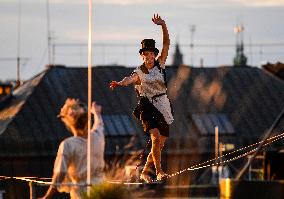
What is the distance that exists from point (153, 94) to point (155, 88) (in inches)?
4.3

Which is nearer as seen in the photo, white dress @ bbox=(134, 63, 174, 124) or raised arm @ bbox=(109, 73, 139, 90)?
raised arm @ bbox=(109, 73, 139, 90)

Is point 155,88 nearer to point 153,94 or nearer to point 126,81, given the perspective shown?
point 153,94

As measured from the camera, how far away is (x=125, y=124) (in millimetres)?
97062

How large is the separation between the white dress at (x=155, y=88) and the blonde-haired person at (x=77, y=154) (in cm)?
297

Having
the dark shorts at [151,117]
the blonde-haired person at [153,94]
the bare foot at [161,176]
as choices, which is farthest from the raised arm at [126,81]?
the bare foot at [161,176]

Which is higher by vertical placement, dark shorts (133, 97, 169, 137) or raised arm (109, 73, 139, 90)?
raised arm (109, 73, 139, 90)

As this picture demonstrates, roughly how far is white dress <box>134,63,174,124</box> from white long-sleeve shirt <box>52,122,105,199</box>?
116 inches

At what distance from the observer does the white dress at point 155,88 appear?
63.0 feet

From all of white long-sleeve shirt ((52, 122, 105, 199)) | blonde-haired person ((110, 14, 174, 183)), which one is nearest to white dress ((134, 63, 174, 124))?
blonde-haired person ((110, 14, 174, 183))

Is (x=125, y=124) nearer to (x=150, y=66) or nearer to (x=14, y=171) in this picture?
(x=14, y=171)

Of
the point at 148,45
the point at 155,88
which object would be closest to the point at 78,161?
the point at 148,45

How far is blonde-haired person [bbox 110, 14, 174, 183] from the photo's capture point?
62.6 ft

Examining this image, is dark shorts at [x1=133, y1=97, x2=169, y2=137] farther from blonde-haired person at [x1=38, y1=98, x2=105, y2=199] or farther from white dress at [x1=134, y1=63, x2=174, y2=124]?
blonde-haired person at [x1=38, y1=98, x2=105, y2=199]

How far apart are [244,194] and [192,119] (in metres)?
86.3
